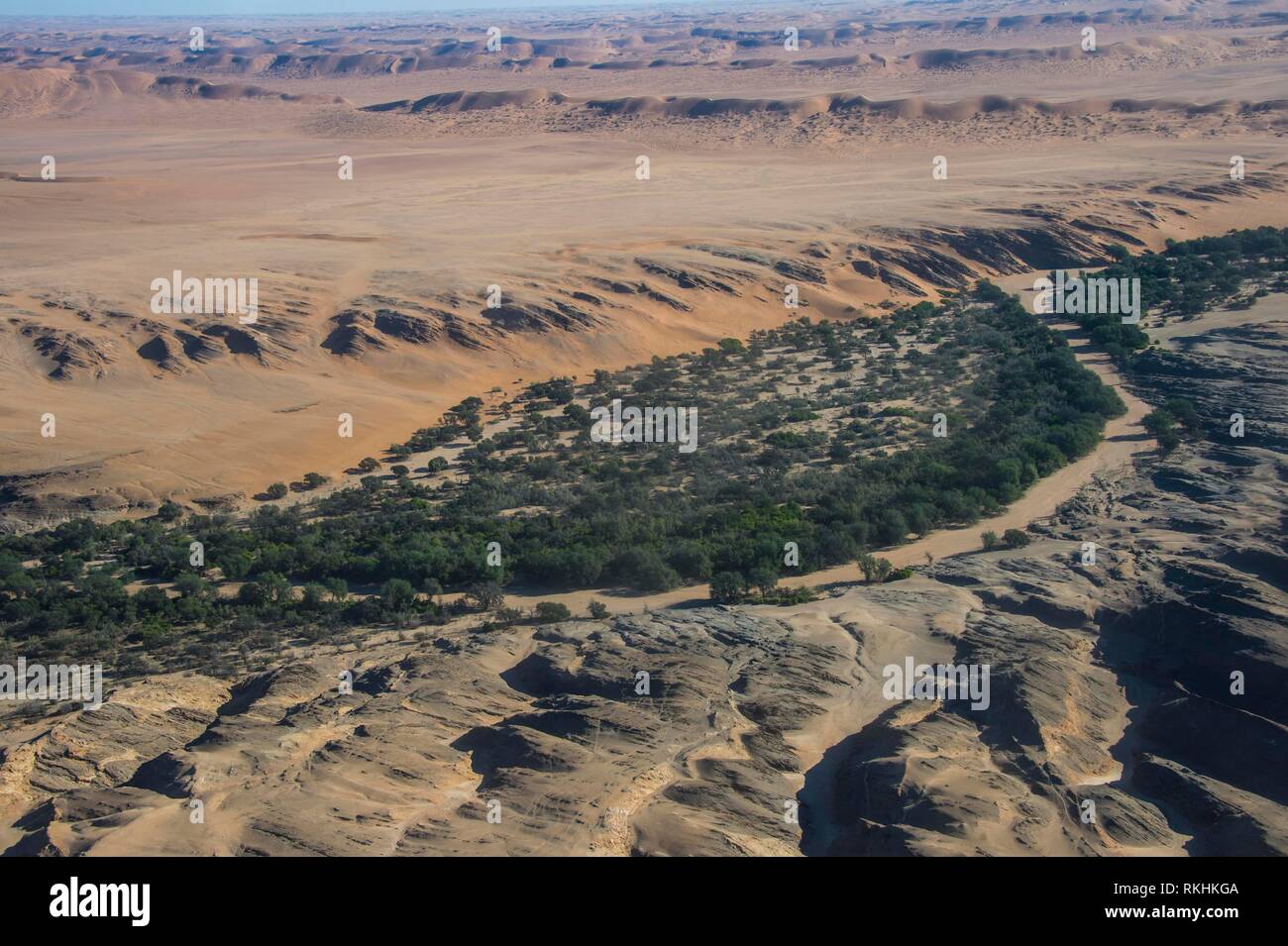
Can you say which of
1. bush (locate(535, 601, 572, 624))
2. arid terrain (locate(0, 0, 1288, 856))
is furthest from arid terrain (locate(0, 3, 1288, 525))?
bush (locate(535, 601, 572, 624))

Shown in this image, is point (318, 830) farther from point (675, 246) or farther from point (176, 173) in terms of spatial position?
point (176, 173)

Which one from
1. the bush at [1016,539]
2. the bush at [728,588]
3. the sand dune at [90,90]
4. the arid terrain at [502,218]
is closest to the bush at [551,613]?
the bush at [728,588]

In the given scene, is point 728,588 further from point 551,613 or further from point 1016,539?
point 1016,539

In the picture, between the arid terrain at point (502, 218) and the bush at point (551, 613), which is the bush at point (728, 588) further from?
the arid terrain at point (502, 218)

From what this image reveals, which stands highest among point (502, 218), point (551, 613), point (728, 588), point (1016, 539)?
point (502, 218)

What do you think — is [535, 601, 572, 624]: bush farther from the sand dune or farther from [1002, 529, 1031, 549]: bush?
the sand dune

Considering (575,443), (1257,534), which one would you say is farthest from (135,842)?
(575,443)

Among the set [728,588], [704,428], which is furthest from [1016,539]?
[704,428]

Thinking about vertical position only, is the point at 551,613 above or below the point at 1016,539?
below
